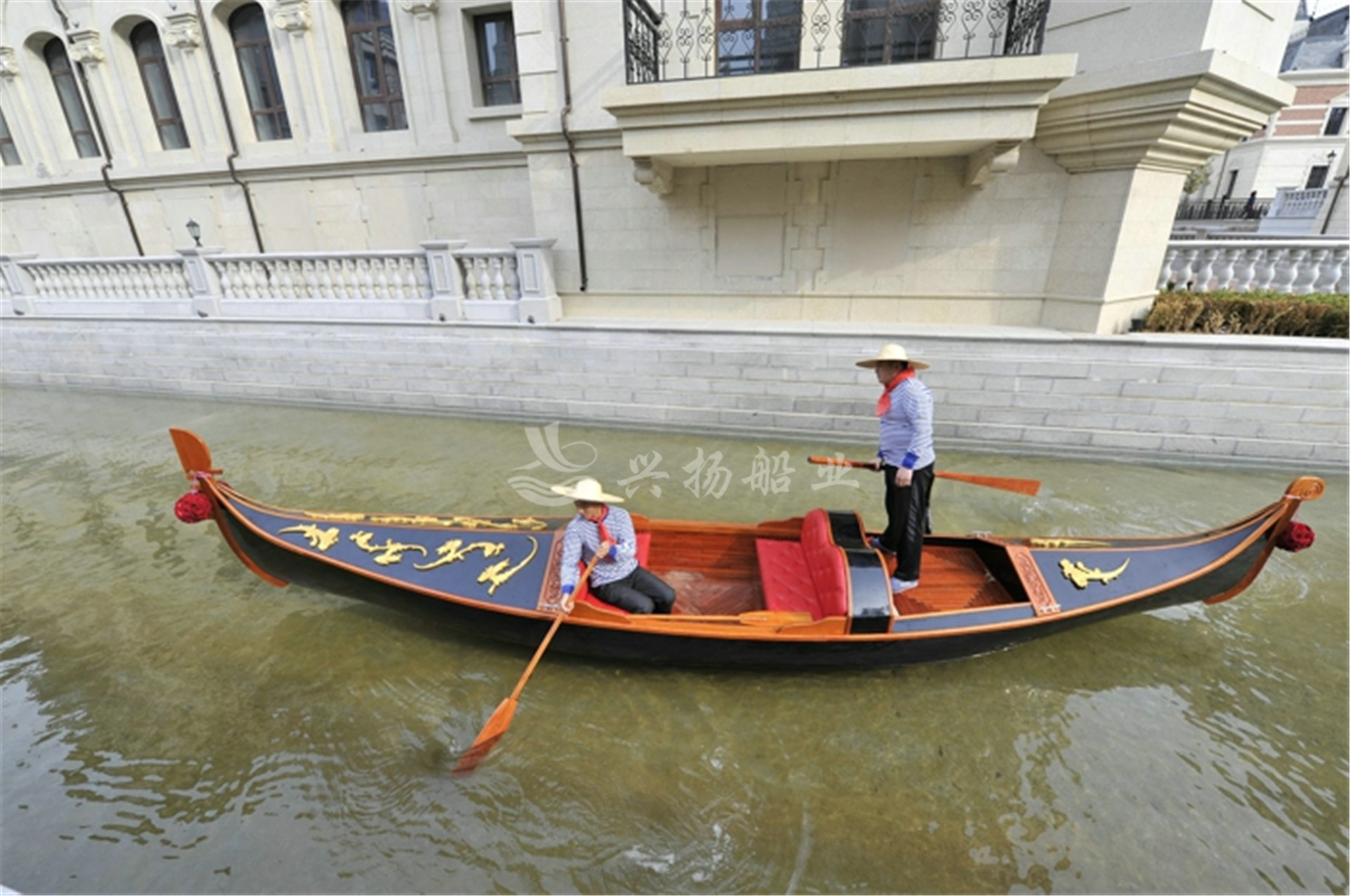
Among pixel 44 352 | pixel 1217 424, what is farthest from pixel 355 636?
pixel 44 352

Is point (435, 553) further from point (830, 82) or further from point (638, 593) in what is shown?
point (830, 82)

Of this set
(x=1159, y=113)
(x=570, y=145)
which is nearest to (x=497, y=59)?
(x=570, y=145)

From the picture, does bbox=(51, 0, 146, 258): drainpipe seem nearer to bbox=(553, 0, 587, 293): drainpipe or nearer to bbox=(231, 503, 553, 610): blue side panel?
bbox=(553, 0, 587, 293): drainpipe

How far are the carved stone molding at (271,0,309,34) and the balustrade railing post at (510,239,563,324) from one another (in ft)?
20.2

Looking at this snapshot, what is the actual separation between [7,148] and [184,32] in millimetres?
6386

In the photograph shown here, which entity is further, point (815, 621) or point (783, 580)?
point (783, 580)

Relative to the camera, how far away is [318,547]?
350 centimetres

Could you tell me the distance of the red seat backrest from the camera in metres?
3.09

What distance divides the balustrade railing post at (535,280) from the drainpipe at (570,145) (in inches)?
25.6

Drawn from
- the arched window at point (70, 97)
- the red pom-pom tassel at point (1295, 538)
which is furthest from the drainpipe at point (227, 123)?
the red pom-pom tassel at point (1295, 538)

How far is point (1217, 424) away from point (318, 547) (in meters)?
8.45

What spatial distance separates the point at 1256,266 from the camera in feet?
22.8

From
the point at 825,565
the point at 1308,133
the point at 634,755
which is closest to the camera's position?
the point at 634,755

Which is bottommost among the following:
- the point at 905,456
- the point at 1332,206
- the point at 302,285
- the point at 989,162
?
the point at 905,456
